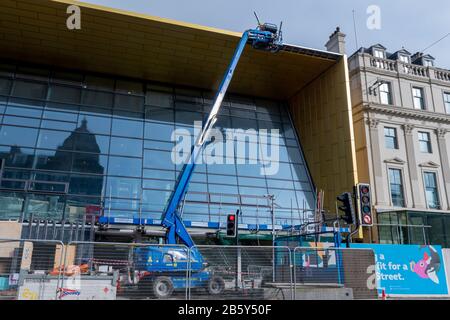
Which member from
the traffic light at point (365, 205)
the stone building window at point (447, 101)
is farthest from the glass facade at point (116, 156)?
the stone building window at point (447, 101)

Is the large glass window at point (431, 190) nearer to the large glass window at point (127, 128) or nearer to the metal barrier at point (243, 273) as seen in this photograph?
the large glass window at point (127, 128)

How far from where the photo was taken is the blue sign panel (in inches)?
563

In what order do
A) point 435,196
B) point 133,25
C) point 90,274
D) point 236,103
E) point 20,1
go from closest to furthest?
point 90,274 → point 20,1 → point 133,25 → point 236,103 → point 435,196

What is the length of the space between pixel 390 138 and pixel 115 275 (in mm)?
23862

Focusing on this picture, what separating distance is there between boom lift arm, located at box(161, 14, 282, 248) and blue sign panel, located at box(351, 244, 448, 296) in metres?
7.16

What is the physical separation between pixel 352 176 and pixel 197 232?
30.8 ft

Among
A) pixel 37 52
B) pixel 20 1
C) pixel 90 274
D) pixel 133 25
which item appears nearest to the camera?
pixel 90 274

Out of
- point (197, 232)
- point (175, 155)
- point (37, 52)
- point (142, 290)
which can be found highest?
point (37, 52)

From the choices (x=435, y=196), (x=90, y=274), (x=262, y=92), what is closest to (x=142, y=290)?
(x=90, y=274)

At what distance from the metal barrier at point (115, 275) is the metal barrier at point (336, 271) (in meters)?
3.57

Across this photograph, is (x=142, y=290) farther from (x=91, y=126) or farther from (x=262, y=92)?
(x=262, y=92)

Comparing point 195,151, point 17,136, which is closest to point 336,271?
point 195,151

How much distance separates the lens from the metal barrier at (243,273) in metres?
10.4

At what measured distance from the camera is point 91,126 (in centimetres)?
2180
